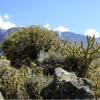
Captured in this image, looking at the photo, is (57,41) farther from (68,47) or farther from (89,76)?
(89,76)

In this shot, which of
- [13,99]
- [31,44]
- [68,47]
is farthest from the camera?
[31,44]

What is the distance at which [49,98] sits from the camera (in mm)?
9406

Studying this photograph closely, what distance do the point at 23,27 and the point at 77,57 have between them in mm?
5491

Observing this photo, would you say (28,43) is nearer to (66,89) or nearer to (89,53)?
(89,53)

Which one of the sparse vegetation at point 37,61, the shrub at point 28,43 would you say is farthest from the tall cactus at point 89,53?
the shrub at point 28,43

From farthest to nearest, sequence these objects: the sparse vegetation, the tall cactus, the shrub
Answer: the shrub → the tall cactus → the sparse vegetation

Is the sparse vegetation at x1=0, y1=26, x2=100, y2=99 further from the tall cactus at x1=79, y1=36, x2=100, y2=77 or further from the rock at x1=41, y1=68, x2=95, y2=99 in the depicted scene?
the rock at x1=41, y1=68, x2=95, y2=99

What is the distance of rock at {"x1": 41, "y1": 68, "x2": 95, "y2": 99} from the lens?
8812mm

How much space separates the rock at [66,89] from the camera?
8812 millimetres

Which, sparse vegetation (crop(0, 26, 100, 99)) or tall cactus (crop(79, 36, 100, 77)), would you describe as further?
tall cactus (crop(79, 36, 100, 77))

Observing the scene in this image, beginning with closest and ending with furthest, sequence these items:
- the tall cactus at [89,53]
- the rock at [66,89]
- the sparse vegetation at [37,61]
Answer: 1. the rock at [66,89]
2. the sparse vegetation at [37,61]
3. the tall cactus at [89,53]

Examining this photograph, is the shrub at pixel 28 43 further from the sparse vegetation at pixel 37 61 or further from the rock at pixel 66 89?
the rock at pixel 66 89

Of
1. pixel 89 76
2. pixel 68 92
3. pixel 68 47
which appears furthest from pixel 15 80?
pixel 68 47

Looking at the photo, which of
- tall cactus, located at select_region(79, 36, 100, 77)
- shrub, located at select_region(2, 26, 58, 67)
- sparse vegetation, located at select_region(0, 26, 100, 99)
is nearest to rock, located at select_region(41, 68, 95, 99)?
sparse vegetation, located at select_region(0, 26, 100, 99)
